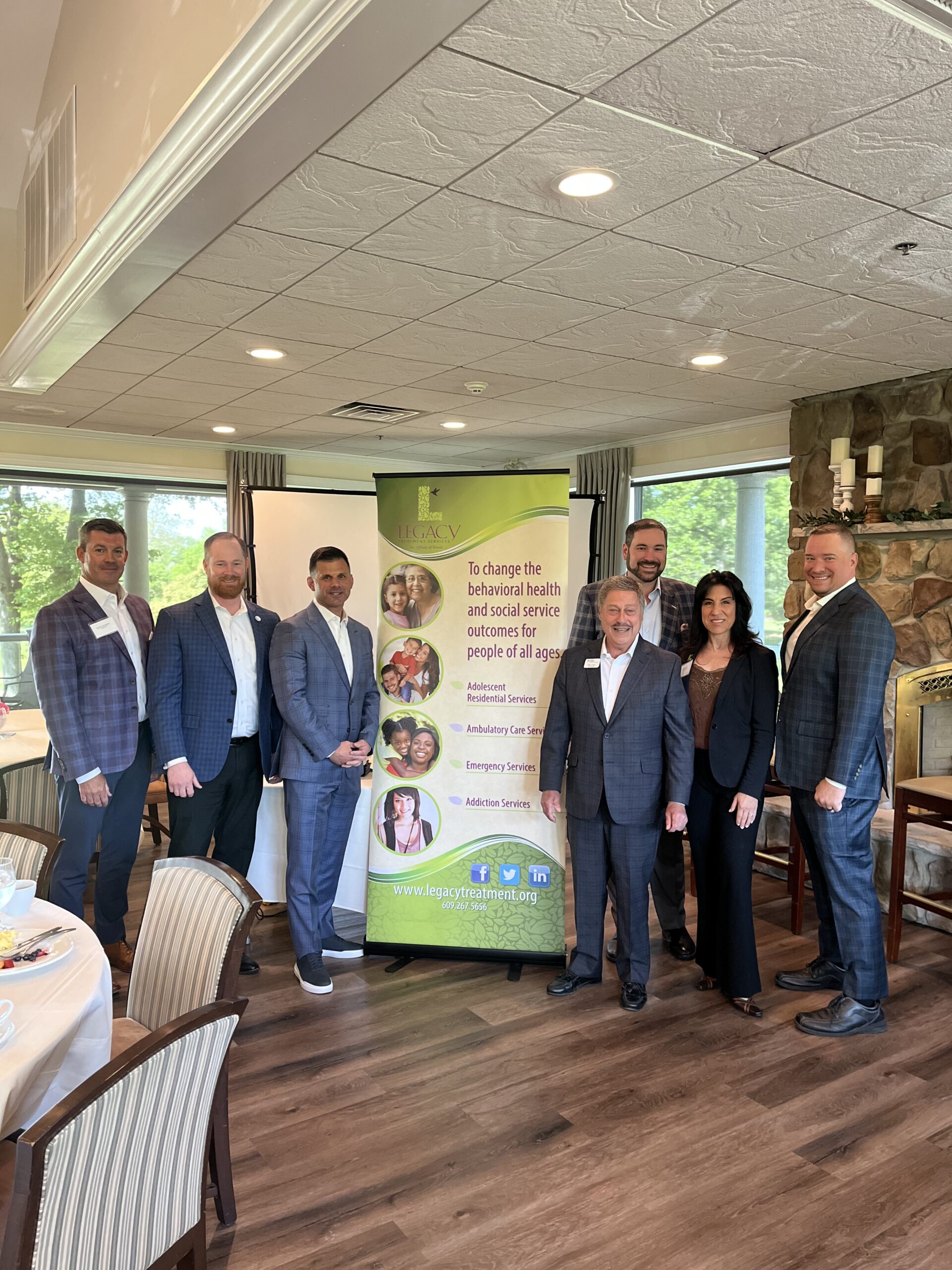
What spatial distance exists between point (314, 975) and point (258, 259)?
8.49ft

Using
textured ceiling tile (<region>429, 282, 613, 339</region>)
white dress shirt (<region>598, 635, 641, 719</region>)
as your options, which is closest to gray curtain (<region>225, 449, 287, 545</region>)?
textured ceiling tile (<region>429, 282, 613, 339</region>)

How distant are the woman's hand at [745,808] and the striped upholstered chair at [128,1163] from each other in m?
2.12

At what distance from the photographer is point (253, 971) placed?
3.56m

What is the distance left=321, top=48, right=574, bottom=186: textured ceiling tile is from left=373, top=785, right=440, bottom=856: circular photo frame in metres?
2.15

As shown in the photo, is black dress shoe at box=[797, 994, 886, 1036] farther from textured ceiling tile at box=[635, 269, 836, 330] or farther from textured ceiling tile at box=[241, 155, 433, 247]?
textured ceiling tile at box=[241, 155, 433, 247]

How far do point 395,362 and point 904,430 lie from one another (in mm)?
2870

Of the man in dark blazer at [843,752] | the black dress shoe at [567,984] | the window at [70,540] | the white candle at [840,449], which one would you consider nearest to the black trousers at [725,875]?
the man in dark blazer at [843,752]

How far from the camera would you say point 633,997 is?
327 centimetres

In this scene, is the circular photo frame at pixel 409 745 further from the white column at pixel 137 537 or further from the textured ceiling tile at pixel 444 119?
the white column at pixel 137 537

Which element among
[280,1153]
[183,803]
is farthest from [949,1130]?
[183,803]

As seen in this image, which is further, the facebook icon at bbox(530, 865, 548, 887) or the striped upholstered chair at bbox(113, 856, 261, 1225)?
the facebook icon at bbox(530, 865, 548, 887)

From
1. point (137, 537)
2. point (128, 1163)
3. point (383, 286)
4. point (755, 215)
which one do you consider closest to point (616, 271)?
point (755, 215)

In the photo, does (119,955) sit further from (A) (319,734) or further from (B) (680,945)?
(B) (680,945)

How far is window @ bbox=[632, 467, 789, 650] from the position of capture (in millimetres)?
6688
